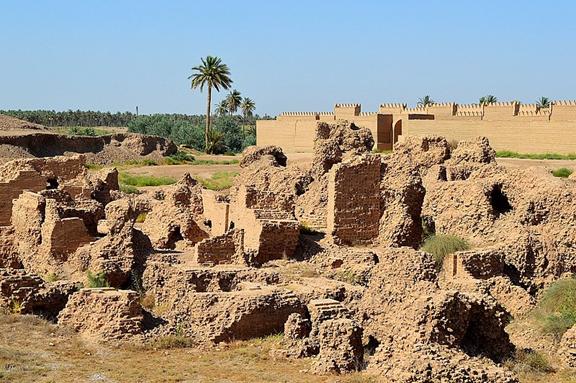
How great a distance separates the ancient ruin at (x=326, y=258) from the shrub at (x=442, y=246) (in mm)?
327

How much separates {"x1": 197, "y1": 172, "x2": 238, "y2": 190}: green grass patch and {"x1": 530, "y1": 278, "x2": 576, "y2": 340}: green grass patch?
19.8m

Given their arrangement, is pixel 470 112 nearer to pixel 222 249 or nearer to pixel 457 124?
pixel 457 124

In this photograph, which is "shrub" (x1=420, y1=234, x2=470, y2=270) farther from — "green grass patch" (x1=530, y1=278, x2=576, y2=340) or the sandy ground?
the sandy ground

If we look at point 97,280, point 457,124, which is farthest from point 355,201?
point 457,124

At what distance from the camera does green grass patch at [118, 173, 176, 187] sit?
35625mm

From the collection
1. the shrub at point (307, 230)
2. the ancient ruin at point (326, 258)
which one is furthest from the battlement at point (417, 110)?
the shrub at point (307, 230)

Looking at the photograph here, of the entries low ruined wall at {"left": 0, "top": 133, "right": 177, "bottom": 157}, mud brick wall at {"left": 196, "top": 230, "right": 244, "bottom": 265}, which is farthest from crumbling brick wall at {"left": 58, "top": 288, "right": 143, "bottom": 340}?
low ruined wall at {"left": 0, "top": 133, "right": 177, "bottom": 157}

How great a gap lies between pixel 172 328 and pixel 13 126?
4166cm

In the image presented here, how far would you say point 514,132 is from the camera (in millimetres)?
39875

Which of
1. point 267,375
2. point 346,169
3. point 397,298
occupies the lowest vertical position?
point 267,375

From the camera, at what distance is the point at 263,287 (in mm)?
13391

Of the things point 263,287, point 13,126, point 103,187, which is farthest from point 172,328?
point 13,126

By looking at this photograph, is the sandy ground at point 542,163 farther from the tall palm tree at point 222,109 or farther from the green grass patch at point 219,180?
the tall palm tree at point 222,109

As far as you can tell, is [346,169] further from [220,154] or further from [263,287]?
[220,154]
